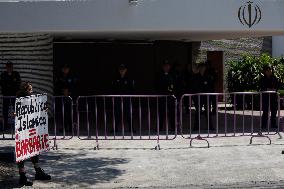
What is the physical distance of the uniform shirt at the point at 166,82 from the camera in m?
13.5

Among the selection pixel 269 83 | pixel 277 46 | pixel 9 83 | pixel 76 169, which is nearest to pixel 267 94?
pixel 269 83

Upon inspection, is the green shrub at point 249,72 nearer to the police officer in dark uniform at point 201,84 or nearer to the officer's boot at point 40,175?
the police officer in dark uniform at point 201,84

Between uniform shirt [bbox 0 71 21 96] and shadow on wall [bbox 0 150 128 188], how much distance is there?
297 centimetres

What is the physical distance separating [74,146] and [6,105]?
2603mm

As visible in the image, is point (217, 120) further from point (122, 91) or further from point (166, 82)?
point (122, 91)

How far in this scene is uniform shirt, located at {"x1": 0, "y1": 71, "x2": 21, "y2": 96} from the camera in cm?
1367

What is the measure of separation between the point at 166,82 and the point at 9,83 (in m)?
3.59

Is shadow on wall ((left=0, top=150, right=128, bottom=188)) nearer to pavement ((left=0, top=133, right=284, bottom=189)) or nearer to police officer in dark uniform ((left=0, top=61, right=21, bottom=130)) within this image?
pavement ((left=0, top=133, right=284, bottom=189))

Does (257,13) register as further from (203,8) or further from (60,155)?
(60,155)

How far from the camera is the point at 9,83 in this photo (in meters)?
13.7

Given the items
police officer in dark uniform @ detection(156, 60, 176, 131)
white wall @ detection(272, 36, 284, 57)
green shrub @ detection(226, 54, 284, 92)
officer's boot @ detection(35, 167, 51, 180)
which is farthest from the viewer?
white wall @ detection(272, 36, 284, 57)

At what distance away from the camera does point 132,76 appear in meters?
19.9

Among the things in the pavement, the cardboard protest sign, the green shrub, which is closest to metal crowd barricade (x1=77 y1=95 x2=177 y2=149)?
the pavement

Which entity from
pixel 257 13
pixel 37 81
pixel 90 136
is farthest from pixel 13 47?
pixel 257 13
